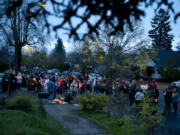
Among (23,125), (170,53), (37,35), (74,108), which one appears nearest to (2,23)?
(37,35)

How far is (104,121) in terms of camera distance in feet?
30.5

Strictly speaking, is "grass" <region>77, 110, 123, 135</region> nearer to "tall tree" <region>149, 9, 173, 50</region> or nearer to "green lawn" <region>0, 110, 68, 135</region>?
"green lawn" <region>0, 110, 68, 135</region>

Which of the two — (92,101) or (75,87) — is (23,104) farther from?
(75,87)

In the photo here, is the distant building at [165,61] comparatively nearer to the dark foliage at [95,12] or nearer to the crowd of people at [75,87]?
the crowd of people at [75,87]

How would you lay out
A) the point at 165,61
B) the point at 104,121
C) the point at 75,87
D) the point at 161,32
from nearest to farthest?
the point at 104,121
the point at 75,87
the point at 165,61
the point at 161,32

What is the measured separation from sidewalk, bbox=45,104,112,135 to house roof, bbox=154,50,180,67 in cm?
2719

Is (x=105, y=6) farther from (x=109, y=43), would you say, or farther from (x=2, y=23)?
(x=2, y=23)

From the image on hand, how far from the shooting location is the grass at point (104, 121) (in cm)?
820

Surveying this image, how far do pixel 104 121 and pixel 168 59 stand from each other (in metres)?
28.7

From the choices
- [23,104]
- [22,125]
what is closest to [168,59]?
[23,104]

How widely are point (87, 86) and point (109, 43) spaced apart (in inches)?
270

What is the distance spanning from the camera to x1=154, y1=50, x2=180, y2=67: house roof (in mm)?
34294

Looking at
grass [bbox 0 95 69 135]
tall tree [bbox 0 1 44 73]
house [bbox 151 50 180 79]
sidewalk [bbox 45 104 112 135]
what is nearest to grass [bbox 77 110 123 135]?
sidewalk [bbox 45 104 112 135]

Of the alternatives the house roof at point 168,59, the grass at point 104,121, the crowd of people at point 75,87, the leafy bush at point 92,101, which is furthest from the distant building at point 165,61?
the grass at point 104,121
